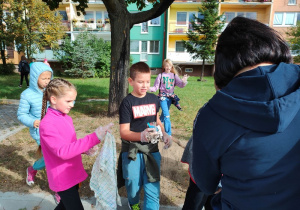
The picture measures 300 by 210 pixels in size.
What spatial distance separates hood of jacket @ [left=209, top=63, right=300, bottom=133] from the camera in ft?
2.84

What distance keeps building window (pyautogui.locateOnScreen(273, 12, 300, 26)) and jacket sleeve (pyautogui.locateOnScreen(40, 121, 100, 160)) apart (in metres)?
32.7

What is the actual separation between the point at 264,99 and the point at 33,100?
9.72 feet

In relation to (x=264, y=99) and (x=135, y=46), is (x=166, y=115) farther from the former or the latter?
(x=135, y=46)

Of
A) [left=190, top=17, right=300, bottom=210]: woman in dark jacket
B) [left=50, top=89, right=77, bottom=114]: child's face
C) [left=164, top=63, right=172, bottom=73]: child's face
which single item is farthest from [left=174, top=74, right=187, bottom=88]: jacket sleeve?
[left=190, top=17, right=300, bottom=210]: woman in dark jacket

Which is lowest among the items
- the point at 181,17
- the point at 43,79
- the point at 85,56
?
the point at 43,79

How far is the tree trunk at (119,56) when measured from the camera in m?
6.15

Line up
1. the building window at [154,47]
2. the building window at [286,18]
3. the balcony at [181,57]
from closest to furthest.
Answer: the balcony at [181,57] < the building window at [286,18] < the building window at [154,47]

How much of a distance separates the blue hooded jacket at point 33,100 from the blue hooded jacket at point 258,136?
263cm

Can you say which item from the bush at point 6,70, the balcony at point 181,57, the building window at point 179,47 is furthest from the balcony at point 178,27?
the bush at point 6,70

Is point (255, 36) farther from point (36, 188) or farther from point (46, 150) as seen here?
point (36, 188)

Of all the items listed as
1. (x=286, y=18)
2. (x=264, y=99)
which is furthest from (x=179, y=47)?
(x=264, y=99)

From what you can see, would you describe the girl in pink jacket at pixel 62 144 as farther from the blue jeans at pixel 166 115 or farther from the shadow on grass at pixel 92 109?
the shadow on grass at pixel 92 109

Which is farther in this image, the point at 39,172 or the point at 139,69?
the point at 39,172

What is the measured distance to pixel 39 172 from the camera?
360cm
